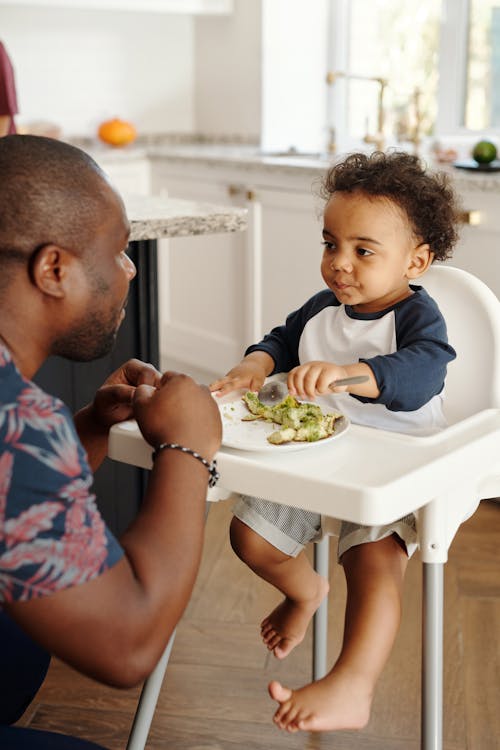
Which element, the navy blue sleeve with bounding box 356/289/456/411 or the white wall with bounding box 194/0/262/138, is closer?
the navy blue sleeve with bounding box 356/289/456/411

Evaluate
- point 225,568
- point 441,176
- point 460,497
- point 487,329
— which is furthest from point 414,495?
point 225,568

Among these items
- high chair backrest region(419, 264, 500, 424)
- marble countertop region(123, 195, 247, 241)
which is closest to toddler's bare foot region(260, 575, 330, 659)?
high chair backrest region(419, 264, 500, 424)

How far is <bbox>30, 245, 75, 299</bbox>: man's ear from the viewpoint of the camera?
99 centimetres

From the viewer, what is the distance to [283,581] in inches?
59.6

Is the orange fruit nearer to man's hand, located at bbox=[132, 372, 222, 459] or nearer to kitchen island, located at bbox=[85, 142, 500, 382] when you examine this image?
kitchen island, located at bbox=[85, 142, 500, 382]

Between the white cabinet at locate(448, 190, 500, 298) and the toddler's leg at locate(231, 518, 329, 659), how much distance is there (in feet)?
4.79

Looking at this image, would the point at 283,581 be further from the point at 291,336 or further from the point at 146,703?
the point at 291,336

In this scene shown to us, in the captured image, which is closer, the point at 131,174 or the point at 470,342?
the point at 470,342

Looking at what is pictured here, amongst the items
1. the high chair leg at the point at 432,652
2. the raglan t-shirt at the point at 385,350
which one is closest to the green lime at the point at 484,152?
the raglan t-shirt at the point at 385,350

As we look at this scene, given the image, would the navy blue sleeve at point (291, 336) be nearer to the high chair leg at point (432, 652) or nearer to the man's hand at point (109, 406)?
the man's hand at point (109, 406)

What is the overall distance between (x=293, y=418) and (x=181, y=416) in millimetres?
224

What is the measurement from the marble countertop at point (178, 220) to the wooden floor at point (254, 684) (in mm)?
848

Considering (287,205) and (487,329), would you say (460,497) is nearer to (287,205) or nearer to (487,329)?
(487,329)

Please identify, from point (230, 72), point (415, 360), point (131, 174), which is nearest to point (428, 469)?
point (415, 360)
